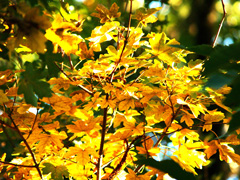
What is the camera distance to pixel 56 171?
3.08ft

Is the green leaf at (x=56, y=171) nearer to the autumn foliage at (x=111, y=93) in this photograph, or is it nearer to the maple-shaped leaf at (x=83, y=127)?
the autumn foliage at (x=111, y=93)

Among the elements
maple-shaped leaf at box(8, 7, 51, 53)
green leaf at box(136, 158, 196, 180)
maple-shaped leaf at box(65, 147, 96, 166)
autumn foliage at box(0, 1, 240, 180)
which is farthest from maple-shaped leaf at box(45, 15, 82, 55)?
green leaf at box(136, 158, 196, 180)

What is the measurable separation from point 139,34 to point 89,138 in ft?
1.42

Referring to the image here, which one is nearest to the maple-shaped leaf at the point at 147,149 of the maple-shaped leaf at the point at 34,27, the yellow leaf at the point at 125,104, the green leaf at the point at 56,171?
the yellow leaf at the point at 125,104

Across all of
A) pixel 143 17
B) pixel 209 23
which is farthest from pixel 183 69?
pixel 209 23

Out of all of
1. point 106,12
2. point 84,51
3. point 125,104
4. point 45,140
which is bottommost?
point 45,140

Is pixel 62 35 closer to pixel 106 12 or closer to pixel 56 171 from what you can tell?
pixel 106 12

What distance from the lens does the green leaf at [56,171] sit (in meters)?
0.93

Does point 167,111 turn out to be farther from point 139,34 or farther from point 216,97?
point 139,34

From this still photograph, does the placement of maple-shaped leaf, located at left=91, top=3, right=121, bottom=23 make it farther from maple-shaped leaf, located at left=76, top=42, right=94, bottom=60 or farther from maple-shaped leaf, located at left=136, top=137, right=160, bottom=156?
maple-shaped leaf, located at left=136, top=137, right=160, bottom=156

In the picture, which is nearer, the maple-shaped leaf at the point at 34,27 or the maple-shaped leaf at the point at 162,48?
the maple-shaped leaf at the point at 34,27

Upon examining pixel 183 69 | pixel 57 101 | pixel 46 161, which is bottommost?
pixel 46 161

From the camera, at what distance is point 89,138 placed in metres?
1.00

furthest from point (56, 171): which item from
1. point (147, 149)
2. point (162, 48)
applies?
point (162, 48)
